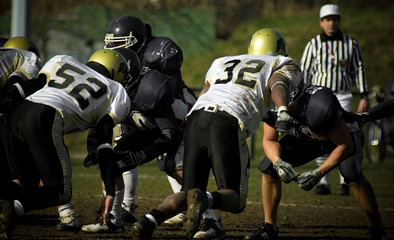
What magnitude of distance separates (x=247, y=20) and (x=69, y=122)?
18616 mm

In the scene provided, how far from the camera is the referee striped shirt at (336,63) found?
6.88m

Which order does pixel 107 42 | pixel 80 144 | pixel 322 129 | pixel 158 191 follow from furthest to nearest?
pixel 80 144, pixel 158 191, pixel 107 42, pixel 322 129

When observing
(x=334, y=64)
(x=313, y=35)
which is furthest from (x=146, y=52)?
(x=313, y=35)

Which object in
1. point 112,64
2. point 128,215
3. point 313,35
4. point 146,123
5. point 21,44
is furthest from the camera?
point 313,35

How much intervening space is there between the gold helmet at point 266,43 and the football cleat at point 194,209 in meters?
1.36

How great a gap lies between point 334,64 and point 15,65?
3.94 metres

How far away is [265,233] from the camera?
14.0ft

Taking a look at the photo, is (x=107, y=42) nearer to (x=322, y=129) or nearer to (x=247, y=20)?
(x=322, y=129)

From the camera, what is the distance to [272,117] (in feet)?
14.1

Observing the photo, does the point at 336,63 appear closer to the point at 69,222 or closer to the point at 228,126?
the point at 228,126

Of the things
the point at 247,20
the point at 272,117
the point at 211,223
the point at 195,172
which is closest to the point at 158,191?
the point at 211,223

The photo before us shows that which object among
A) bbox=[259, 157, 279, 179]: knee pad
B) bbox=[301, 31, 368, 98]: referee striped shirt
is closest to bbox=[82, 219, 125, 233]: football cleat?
bbox=[259, 157, 279, 179]: knee pad

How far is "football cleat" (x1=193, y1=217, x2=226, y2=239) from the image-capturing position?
14.2ft

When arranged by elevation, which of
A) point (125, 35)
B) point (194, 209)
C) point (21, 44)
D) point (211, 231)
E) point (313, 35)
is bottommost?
point (211, 231)
